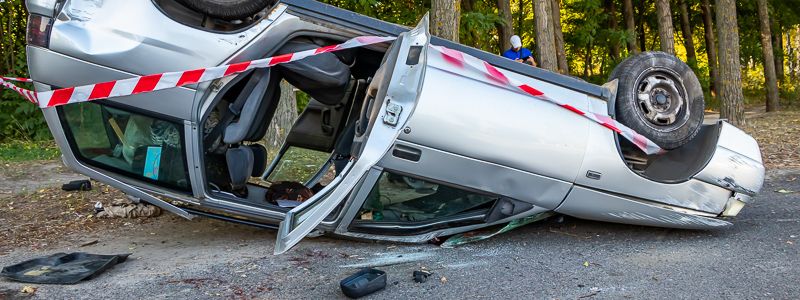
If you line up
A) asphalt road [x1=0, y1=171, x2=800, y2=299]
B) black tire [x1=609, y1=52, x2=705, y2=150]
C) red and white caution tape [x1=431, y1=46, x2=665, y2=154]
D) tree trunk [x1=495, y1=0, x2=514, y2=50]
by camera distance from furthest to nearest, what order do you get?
tree trunk [x1=495, y1=0, x2=514, y2=50] → black tire [x1=609, y1=52, x2=705, y2=150] → red and white caution tape [x1=431, y1=46, x2=665, y2=154] → asphalt road [x1=0, y1=171, x2=800, y2=299]

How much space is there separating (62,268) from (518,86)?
304 centimetres

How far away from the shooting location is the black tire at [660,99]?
A: 180 inches

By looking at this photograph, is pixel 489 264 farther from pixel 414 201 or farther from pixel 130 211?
pixel 130 211

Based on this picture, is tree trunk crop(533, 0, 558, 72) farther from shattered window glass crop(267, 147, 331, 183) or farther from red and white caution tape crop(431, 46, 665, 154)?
red and white caution tape crop(431, 46, 665, 154)

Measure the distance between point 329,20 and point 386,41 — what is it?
14.9 inches

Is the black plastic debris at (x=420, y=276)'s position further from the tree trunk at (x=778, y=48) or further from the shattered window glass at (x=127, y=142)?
the tree trunk at (x=778, y=48)

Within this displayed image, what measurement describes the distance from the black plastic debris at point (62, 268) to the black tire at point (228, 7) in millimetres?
1668

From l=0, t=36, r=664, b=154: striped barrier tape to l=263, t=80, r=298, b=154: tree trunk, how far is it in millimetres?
4795

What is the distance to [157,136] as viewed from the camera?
4.09 metres

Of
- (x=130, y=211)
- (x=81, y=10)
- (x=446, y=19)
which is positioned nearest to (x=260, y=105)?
(x=81, y=10)

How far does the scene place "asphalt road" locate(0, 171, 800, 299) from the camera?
369 centimetres

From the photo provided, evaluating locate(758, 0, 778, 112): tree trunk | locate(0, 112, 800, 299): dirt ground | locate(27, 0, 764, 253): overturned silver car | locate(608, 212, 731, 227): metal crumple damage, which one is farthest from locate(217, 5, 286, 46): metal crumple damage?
locate(758, 0, 778, 112): tree trunk

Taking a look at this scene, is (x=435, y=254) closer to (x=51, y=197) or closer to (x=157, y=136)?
(x=157, y=136)

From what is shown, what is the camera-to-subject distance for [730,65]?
1159 cm
